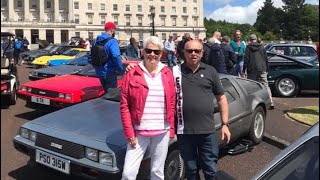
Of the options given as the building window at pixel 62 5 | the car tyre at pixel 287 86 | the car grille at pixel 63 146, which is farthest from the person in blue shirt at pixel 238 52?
the building window at pixel 62 5

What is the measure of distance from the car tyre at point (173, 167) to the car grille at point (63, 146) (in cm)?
99

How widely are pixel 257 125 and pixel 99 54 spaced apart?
312cm

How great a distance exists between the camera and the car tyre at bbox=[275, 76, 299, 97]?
1210cm

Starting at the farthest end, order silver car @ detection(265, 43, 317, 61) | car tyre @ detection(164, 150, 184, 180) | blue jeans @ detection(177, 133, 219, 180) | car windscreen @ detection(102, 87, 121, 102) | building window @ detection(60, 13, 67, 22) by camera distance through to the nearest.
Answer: building window @ detection(60, 13, 67, 22) → silver car @ detection(265, 43, 317, 61) → car windscreen @ detection(102, 87, 121, 102) → car tyre @ detection(164, 150, 184, 180) → blue jeans @ detection(177, 133, 219, 180)

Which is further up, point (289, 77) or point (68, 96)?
point (289, 77)

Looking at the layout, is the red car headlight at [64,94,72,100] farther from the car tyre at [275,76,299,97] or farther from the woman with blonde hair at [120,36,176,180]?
the car tyre at [275,76,299,97]

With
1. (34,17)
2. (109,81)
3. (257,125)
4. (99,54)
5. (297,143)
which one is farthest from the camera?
(34,17)

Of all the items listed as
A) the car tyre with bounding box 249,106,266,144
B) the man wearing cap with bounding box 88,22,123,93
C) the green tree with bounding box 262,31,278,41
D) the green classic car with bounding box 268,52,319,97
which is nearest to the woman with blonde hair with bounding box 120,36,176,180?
the car tyre with bounding box 249,106,266,144

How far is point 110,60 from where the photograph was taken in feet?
24.4

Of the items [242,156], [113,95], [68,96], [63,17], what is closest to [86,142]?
[113,95]

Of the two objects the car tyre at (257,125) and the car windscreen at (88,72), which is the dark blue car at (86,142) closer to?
the car tyre at (257,125)

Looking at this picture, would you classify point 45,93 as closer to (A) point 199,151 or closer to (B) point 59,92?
(B) point 59,92

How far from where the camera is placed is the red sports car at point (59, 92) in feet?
26.2

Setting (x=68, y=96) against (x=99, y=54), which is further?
(x=68, y=96)
